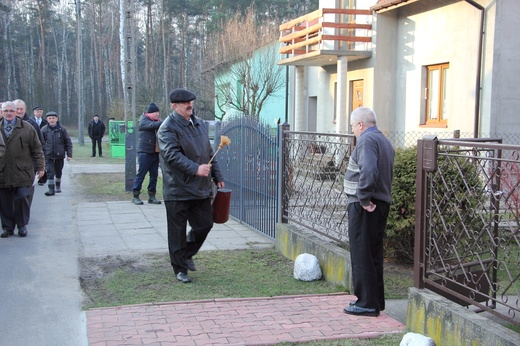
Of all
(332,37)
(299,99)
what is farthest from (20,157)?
(299,99)

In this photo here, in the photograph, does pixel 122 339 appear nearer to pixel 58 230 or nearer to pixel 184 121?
pixel 184 121

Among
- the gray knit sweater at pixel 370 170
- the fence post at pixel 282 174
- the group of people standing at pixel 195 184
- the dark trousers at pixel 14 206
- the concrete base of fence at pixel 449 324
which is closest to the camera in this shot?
the concrete base of fence at pixel 449 324

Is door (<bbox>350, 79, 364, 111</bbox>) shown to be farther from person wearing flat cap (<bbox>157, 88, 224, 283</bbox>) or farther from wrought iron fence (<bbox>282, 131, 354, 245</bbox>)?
person wearing flat cap (<bbox>157, 88, 224, 283</bbox>)

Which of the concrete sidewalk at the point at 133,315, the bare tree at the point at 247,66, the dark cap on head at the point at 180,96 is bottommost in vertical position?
the concrete sidewalk at the point at 133,315

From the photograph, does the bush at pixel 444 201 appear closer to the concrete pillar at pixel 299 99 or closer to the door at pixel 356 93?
the door at pixel 356 93

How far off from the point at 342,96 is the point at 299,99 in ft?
14.3

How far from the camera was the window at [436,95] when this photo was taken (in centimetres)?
1479

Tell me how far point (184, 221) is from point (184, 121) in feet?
3.29

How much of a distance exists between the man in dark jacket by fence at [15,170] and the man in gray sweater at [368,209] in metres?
4.90

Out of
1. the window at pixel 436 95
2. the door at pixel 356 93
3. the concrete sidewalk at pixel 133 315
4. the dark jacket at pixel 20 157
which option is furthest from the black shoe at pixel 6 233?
the door at pixel 356 93

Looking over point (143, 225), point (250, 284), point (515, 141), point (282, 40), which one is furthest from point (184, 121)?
point (282, 40)

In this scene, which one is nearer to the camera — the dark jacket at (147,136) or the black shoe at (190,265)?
the black shoe at (190,265)

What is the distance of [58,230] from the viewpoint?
8.83 metres

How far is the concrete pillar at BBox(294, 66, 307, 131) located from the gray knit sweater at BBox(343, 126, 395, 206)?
55.2ft
